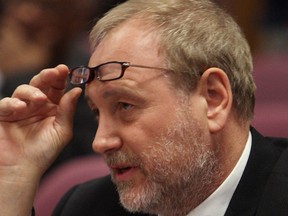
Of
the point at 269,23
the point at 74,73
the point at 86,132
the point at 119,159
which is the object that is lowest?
the point at 269,23

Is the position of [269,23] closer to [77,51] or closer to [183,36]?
[77,51]

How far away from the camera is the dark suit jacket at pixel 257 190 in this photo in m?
1.47

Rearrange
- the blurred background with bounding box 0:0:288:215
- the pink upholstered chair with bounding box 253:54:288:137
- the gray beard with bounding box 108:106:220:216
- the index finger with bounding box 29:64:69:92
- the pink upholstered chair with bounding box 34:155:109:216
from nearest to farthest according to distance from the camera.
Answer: the gray beard with bounding box 108:106:220:216 < the index finger with bounding box 29:64:69:92 < the pink upholstered chair with bounding box 34:155:109:216 < the blurred background with bounding box 0:0:288:215 < the pink upholstered chair with bounding box 253:54:288:137

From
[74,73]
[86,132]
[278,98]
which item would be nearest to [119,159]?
[74,73]

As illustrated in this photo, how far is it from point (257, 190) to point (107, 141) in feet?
1.05

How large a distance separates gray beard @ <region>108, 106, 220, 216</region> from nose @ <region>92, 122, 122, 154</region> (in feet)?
0.06

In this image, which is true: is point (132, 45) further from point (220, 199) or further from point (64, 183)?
point (64, 183)

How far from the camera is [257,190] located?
1506mm

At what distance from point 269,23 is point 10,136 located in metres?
2.77

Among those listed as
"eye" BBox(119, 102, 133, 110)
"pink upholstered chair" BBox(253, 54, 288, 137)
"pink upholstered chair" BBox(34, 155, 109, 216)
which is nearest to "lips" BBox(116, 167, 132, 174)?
"eye" BBox(119, 102, 133, 110)

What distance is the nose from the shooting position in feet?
4.79

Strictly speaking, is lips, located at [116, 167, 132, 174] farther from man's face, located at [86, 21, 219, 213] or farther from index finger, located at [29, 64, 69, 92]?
index finger, located at [29, 64, 69, 92]

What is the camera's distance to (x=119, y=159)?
57.5 inches

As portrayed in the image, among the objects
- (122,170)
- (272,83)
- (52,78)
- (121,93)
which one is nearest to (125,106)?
(121,93)
